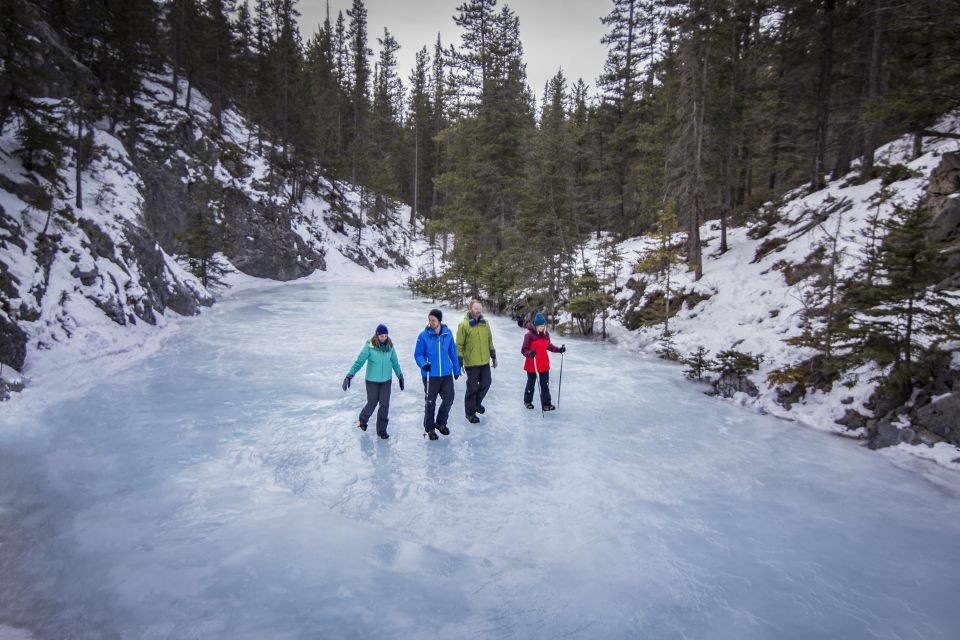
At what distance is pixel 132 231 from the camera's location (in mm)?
17328

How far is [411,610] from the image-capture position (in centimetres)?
405

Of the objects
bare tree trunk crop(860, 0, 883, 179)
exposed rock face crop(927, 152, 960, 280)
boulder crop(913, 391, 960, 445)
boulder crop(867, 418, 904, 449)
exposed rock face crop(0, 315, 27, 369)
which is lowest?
boulder crop(867, 418, 904, 449)

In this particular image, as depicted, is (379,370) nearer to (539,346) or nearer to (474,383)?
(474,383)

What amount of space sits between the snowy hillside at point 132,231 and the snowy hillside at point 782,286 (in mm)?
15509

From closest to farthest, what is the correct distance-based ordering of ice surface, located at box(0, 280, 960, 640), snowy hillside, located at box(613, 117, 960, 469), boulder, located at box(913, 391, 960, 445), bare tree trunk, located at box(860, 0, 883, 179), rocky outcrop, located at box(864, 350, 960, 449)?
ice surface, located at box(0, 280, 960, 640) → boulder, located at box(913, 391, 960, 445) → rocky outcrop, located at box(864, 350, 960, 449) → snowy hillside, located at box(613, 117, 960, 469) → bare tree trunk, located at box(860, 0, 883, 179)

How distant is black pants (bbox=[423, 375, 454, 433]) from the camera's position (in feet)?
25.6

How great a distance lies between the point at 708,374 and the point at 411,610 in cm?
1085

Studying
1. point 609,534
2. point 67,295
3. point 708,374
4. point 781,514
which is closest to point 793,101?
point 708,374

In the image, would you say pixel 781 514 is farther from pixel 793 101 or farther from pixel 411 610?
pixel 793 101

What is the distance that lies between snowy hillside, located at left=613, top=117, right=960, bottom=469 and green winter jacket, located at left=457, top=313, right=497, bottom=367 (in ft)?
20.5

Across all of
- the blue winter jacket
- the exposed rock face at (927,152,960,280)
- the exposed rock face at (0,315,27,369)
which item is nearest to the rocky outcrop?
the exposed rock face at (927,152,960,280)

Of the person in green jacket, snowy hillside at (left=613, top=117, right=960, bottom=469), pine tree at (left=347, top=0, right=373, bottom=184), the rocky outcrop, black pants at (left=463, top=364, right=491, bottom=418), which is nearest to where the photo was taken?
the rocky outcrop

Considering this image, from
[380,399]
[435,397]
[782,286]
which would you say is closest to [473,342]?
[435,397]

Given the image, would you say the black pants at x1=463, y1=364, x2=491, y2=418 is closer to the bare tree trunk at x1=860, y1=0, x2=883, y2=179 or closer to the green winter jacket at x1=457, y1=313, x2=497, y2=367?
the green winter jacket at x1=457, y1=313, x2=497, y2=367
